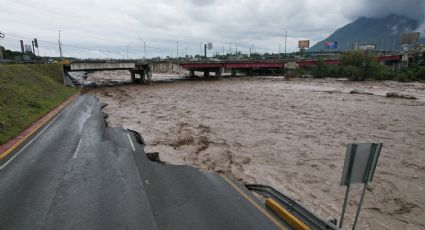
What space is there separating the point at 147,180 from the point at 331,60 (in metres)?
114

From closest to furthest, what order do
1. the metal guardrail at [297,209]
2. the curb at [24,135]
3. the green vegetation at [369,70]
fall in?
the metal guardrail at [297,209] < the curb at [24,135] < the green vegetation at [369,70]

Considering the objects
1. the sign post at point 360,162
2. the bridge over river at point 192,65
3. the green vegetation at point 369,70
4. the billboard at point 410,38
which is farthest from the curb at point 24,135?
the billboard at point 410,38

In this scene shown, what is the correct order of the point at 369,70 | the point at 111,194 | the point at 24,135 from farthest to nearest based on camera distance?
the point at 369,70, the point at 24,135, the point at 111,194

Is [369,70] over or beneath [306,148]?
over

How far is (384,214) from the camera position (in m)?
10.4

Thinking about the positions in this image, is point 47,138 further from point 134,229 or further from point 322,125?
point 322,125

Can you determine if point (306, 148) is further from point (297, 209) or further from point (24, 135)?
point (24, 135)

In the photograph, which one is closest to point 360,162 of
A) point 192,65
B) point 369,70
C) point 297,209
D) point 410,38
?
point 297,209

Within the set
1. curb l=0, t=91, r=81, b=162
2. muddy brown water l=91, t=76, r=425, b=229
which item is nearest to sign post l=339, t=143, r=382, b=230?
muddy brown water l=91, t=76, r=425, b=229

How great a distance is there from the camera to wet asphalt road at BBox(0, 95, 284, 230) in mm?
8250

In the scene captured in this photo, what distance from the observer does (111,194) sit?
9977 millimetres

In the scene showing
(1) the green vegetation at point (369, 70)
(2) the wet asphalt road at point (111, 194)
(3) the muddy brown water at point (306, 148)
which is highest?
(1) the green vegetation at point (369, 70)

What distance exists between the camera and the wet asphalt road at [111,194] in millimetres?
8250

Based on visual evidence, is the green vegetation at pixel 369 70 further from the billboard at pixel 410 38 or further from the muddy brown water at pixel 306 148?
the billboard at pixel 410 38
